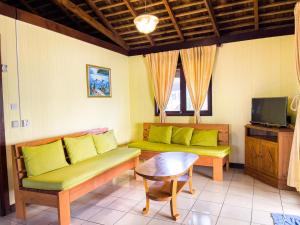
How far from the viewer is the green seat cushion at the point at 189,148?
386 centimetres

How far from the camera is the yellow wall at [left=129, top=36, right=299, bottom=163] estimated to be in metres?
4.09

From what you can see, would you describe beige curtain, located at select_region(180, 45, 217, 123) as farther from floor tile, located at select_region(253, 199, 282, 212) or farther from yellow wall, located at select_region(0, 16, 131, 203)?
floor tile, located at select_region(253, 199, 282, 212)

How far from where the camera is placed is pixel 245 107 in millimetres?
4449

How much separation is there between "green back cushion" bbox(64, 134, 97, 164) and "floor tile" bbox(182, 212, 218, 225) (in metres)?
1.80

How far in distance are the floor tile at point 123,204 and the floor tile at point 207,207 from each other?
85cm

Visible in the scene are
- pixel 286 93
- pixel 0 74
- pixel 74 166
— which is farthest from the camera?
pixel 286 93

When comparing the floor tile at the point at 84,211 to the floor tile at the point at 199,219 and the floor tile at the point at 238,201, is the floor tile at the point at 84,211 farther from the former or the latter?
the floor tile at the point at 238,201

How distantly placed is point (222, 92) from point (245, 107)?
1.83 ft

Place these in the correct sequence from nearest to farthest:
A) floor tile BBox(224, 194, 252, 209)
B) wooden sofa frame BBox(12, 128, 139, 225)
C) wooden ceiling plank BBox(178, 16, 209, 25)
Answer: wooden sofa frame BBox(12, 128, 139, 225) < floor tile BBox(224, 194, 252, 209) < wooden ceiling plank BBox(178, 16, 209, 25)

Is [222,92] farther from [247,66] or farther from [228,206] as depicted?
[228,206]

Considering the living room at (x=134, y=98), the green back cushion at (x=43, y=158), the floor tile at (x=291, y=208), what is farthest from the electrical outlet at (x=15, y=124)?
the floor tile at (x=291, y=208)

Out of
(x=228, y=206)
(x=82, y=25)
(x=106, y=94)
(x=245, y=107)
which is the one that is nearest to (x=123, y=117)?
(x=106, y=94)

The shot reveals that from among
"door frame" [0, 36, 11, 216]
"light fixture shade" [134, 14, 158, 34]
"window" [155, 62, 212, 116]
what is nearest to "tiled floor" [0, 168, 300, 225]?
"door frame" [0, 36, 11, 216]

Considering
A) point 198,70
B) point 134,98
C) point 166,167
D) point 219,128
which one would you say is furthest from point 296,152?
point 134,98
